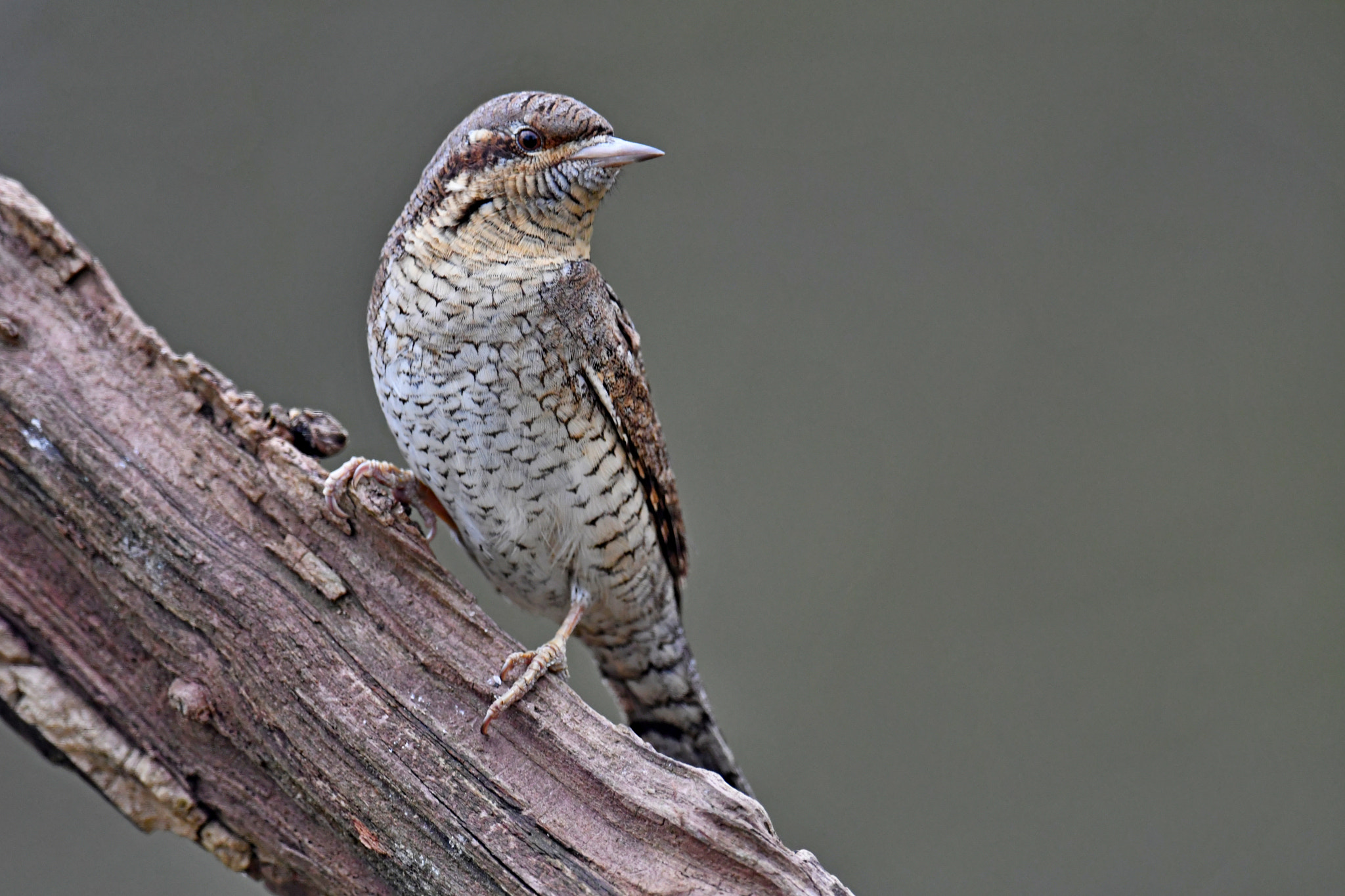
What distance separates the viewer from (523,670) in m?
1.95

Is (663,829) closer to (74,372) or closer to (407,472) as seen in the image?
(407,472)

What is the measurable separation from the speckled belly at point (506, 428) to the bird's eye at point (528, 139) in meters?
0.24

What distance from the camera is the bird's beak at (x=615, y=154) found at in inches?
76.7

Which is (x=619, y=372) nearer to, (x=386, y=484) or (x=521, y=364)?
(x=521, y=364)

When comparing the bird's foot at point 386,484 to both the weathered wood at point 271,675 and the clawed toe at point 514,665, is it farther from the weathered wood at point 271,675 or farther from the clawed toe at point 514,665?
the clawed toe at point 514,665

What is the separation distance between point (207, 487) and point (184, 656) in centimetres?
33

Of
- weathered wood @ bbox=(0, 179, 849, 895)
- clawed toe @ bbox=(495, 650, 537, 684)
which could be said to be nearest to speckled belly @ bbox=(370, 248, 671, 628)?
weathered wood @ bbox=(0, 179, 849, 895)

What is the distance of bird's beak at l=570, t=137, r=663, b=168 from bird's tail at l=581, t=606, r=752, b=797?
104cm

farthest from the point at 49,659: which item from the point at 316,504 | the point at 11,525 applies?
the point at 316,504

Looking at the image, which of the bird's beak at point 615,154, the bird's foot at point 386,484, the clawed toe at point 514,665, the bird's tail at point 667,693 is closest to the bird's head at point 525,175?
the bird's beak at point 615,154

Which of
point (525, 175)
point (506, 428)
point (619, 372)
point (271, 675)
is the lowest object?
point (271, 675)

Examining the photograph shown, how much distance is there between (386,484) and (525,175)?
737 millimetres

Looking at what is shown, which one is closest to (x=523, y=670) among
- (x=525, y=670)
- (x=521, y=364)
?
(x=525, y=670)

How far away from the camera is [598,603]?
2.29m
